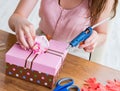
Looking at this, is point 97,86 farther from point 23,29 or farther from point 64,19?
point 64,19

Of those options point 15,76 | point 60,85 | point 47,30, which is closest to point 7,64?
point 15,76

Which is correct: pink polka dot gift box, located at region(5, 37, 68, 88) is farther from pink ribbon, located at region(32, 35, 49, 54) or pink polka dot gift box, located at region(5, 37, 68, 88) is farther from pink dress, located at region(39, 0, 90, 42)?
pink dress, located at region(39, 0, 90, 42)

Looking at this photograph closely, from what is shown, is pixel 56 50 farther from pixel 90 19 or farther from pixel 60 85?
pixel 90 19

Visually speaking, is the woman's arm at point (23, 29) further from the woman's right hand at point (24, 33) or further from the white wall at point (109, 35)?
the white wall at point (109, 35)

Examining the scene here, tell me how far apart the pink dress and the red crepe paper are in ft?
1.05

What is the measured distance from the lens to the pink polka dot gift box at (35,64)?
64 centimetres

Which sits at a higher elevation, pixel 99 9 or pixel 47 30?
pixel 99 9

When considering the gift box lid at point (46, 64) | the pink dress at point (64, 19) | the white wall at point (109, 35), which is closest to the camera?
the gift box lid at point (46, 64)

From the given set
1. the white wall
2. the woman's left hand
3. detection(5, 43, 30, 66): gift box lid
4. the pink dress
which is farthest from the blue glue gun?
the white wall

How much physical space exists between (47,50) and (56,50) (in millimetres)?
24

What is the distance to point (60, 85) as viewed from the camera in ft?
2.23

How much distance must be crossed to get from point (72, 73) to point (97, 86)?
0.08 m

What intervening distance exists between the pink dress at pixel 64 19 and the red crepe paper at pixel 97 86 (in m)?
0.32

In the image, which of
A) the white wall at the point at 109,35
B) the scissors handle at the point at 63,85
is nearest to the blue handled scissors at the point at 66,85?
the scissors handle at the point at 63,85
